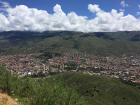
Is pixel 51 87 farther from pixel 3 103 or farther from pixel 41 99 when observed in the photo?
pixel 3 103

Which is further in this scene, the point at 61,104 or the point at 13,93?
the point at 13,93

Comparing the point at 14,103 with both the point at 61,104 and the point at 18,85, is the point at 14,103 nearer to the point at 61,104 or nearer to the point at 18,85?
the point at 61,104

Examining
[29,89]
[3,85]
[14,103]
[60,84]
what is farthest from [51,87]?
[3,85]

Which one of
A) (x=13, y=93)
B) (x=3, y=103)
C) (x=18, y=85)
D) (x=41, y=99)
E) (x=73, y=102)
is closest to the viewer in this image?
(x=3, y=103)

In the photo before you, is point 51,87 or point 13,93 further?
point 13,93

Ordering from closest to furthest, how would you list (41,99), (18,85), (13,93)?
(41,99)
(13,93)
(18,85)

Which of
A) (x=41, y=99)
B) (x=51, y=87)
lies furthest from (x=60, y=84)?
(x=41, y=99)

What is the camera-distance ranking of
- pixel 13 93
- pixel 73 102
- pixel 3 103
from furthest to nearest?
Answer: 1. pixel 13 93
2. pixel 73 102
3. pixel 3 103

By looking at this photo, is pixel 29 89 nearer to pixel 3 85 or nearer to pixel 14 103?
pixel 3 85
